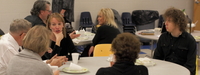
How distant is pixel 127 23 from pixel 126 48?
6.44 m

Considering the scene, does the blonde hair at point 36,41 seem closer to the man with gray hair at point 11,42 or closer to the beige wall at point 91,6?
the man with gray hair at point 11,42

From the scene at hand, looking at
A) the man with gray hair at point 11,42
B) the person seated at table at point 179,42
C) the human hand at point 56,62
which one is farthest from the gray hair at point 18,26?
the person seated at table at point 179,42

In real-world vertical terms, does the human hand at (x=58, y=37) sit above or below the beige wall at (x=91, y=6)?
above

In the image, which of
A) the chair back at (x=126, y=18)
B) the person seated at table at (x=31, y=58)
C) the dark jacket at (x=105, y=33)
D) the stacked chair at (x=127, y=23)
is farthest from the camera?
the chair back at (x=126, y=18)

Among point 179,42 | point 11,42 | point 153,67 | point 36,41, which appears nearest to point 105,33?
point 179,42

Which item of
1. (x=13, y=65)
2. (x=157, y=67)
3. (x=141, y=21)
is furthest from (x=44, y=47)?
(x=141, y=21)

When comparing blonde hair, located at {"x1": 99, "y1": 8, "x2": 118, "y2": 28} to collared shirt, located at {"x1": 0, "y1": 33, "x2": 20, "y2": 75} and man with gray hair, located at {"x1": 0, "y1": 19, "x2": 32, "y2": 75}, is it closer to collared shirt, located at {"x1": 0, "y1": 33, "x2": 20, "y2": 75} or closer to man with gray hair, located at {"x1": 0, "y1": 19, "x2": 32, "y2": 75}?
man with gray hair, located at {"x1": 0, "y1": 19, "x2": 32, "y2": 75}

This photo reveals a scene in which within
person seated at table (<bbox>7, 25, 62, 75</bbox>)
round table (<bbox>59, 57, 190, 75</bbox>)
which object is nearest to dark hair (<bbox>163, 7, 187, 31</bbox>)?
round table (<bbox>59, 57, 190, 75</bbox>)

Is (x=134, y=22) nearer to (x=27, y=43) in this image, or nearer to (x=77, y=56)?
(x=77, y=56)

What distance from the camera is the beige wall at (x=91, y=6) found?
7312 mm

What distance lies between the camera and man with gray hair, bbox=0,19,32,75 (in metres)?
2.63

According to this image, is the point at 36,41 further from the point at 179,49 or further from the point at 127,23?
the point at 127,23

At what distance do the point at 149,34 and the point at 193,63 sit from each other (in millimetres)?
2175

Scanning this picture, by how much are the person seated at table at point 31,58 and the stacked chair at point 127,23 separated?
6111mm
